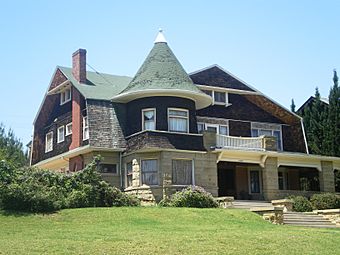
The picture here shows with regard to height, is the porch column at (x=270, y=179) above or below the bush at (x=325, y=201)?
above

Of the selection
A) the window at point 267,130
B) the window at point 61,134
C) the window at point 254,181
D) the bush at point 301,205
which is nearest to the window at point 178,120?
the bush at point 301,205

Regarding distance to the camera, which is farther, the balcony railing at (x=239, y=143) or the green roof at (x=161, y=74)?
the balcony railing at (x=239, y=143)

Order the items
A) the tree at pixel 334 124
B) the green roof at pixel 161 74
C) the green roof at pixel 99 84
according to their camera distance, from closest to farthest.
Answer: the green roof at pixel 161 74 < the green roof at pixel 99 84 < the tree at pixel 334 124

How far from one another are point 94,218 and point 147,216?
212 cm

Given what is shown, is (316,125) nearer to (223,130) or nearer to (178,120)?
(223,130)

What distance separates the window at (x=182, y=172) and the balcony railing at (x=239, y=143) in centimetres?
244

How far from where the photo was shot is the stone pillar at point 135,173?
2972 centimetres

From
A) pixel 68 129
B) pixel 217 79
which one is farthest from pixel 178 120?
pixel 68 129

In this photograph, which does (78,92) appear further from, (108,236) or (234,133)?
(108,236)

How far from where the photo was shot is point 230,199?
2795cm

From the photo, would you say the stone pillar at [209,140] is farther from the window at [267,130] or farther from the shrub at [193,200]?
the window at [267,130]

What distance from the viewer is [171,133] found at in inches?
1180

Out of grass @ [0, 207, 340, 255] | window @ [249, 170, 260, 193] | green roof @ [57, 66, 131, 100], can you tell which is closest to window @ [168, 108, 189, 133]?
green roof @ [57, 66, 131, 100]

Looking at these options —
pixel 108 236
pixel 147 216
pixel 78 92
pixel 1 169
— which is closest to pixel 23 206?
pixel 1 169
